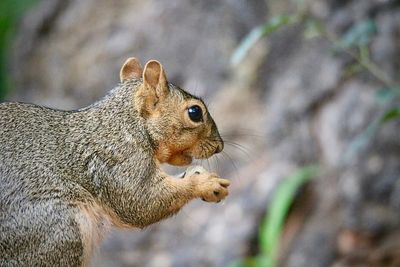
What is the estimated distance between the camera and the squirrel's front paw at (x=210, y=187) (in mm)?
3293

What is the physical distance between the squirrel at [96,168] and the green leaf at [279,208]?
2.82m

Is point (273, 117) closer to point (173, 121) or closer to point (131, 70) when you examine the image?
point (131, 70)

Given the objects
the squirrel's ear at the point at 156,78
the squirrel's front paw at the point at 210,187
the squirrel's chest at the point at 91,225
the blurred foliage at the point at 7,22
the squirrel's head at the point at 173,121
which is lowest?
the squirrel's chest at the point at 91,225

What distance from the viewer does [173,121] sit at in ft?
11.0

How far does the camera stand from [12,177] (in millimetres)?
3076

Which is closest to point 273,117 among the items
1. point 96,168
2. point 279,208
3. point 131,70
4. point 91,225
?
point 279,208

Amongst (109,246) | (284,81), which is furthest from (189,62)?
(109,246)

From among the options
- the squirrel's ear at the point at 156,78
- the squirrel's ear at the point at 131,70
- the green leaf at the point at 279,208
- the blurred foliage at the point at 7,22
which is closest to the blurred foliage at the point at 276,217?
the green leaf at the point at 279,208

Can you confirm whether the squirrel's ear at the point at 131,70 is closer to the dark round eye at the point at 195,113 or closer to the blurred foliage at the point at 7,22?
the dark round eye at the point at 195,113

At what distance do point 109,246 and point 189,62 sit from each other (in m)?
Result: 1.63

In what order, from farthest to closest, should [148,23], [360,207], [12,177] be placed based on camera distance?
[148,23], [360,207], [12,177]

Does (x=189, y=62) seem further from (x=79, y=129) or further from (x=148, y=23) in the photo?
(x=79, y=129)

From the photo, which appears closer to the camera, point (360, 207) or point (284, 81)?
point (360, 207)

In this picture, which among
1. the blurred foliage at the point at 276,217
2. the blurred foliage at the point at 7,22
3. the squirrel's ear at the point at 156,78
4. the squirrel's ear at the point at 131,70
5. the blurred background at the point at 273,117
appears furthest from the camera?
the blurred foliage at the point at 7,22
